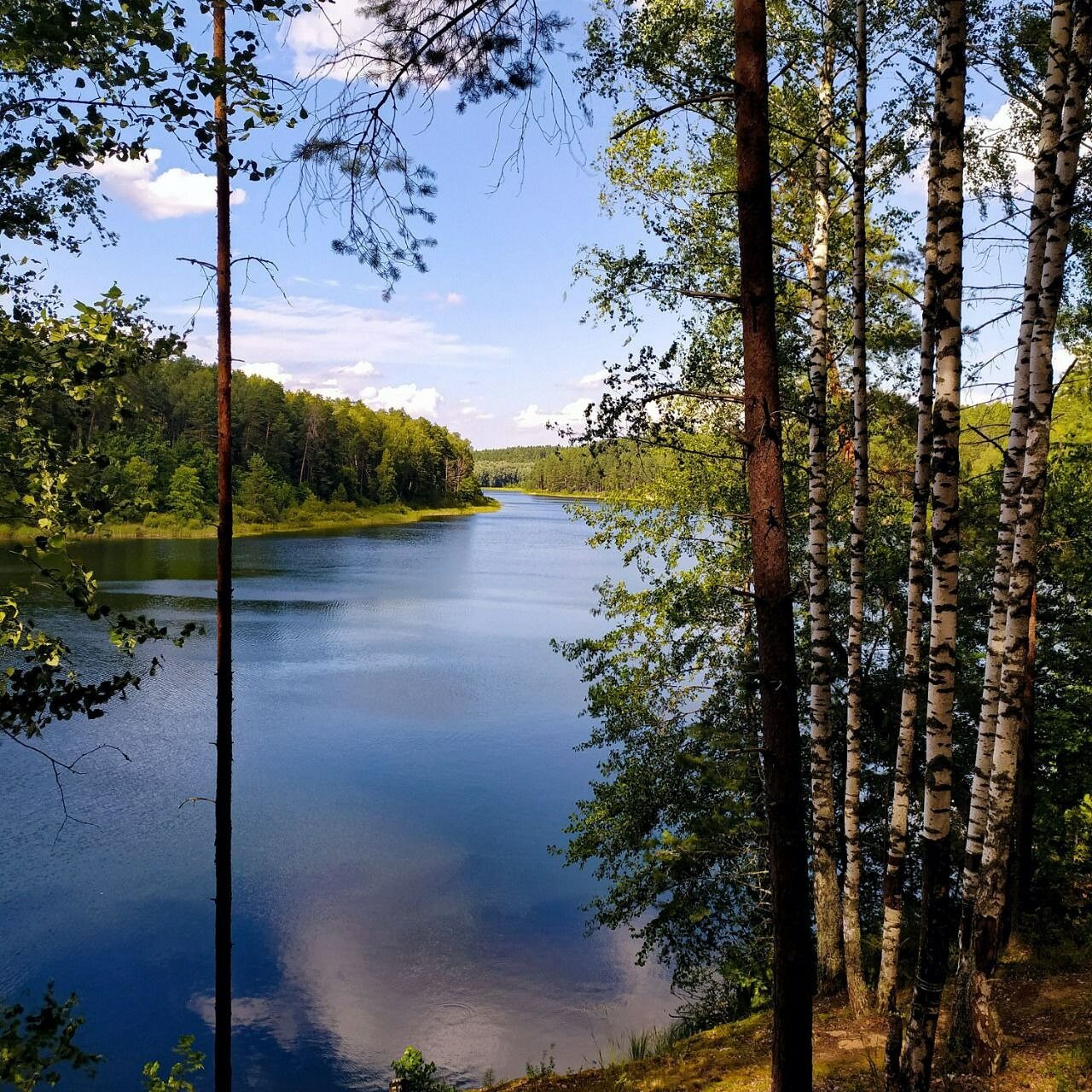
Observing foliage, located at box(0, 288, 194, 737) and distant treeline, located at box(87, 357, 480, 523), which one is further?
distant treeline, located at box(87, 357, 480, 523)

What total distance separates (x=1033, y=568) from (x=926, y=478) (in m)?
0.92

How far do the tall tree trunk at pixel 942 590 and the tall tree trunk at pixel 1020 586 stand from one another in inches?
28.7

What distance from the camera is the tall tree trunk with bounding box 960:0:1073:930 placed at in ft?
16.2

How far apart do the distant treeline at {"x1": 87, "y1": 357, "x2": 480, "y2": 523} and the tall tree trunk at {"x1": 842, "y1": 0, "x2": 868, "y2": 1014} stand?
46.3 meters

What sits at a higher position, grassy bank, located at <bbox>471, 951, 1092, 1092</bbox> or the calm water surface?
grassy bank, located at <bbox>471, 951, 1092, 1092</bbox>

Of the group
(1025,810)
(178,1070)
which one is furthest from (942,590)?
(1025,810)

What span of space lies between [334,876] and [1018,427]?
13.0 meters

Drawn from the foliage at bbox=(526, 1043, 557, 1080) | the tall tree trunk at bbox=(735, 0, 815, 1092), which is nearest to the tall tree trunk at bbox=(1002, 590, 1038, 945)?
the foliage at bbox=(526, 1043, 557, 1080)

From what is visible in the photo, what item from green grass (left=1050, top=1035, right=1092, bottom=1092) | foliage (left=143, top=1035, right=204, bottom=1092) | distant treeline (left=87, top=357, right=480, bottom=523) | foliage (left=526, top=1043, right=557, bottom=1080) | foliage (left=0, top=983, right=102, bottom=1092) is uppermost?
distant treeline (left=87, top=357, right=480, bottom=523)

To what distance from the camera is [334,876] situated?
1437 cm

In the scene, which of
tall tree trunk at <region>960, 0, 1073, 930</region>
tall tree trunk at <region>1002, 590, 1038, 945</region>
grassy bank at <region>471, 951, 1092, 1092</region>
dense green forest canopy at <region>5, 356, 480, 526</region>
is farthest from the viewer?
dense green forest canopy at <region>5, 356, 480, 526</region>

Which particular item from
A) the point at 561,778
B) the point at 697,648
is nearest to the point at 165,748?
the point at 561,778

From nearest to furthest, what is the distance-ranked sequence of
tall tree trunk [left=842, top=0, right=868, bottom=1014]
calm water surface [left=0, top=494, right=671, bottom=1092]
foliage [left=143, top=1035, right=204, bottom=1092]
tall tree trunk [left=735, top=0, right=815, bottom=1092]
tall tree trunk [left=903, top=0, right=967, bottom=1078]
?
tall tree trunk [left=735, top=0, right=815, bottom=1092], foliage [left=143, top=1035, right=204, bottom=1092], tall tree trunk [left=903, top=0, right=967, bottom=1078], tall tree trunk [left=842, top=0, right=868, bottom=1014], calm water surface [left=0, top=494, right=671, bottom=1092]

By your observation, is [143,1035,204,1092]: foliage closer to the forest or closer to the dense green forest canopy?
the forest
